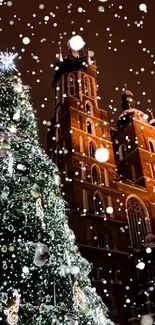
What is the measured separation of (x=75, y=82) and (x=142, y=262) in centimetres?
1788

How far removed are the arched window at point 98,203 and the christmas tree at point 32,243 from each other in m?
15.4

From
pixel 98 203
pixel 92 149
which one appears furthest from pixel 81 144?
pixel 98 203

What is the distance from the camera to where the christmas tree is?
293 inches

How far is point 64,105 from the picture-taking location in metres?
31.3

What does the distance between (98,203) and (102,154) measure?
477cm

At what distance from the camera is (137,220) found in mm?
27750

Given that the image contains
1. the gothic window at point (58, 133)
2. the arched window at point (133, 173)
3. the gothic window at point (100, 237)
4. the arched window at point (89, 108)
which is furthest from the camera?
the arched window at point (133, 173)

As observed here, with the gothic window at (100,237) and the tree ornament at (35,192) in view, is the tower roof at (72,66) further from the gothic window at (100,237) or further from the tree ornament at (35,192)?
the tree ornament at (35,192)

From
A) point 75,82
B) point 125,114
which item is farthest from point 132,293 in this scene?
point 125,114

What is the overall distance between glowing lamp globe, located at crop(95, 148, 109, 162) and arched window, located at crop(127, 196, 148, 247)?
12.8 feet

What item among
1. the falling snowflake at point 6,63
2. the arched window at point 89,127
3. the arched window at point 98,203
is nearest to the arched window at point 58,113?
the arched window at point 89,127

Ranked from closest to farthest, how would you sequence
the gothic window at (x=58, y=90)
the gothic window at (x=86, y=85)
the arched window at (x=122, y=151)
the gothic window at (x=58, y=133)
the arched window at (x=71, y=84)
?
the gothic window at (x=58, y=133), the arched window at (x=71, y=84), the gothic window at (x=86, y=85), the gothic window at (x=58, y=90), the arched window at (x=122, y=151)

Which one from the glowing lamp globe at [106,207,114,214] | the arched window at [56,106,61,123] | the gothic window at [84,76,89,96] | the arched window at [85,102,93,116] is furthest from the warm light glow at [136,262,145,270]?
the gothic window at [84,76,89,96]

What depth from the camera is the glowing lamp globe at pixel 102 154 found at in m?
28.1
